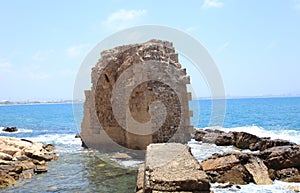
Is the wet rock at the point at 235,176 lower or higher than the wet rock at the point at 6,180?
higher

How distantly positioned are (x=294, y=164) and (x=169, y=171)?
7622mm

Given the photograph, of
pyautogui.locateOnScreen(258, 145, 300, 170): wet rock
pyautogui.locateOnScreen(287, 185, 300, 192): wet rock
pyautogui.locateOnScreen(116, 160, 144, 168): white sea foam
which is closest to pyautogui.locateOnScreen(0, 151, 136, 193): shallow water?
pyautogui.locateOnScreen(116, 160, 144, 168): white sea foam

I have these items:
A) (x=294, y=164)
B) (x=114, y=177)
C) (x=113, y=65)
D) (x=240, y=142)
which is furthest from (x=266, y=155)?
(x=113, y=65)

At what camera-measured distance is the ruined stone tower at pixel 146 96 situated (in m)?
14.1

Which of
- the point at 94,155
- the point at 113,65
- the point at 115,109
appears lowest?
the point at 94,155

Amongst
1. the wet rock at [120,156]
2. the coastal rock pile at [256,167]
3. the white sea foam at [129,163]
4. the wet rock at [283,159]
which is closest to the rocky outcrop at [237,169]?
the coastal rock pile at [256,167]

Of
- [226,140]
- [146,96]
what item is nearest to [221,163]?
[146,96]

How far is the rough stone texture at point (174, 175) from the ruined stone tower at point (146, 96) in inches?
281

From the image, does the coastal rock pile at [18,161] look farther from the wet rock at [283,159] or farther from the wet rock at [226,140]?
the wet rock at [226,140]

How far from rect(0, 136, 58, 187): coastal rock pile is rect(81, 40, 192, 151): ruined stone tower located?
13.1 ft

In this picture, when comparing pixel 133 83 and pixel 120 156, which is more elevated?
pixel 133 83

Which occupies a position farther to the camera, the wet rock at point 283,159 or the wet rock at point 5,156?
the wet rock at point 5,156

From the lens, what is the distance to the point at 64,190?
9.59 m

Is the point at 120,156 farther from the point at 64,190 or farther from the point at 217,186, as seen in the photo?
the point at 217,186
